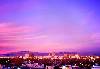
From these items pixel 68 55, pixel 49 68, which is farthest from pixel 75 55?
pixel 49 68

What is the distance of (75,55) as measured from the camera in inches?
7037

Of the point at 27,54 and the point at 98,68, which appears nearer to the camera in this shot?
the point at 98,68

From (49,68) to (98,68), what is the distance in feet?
19.8

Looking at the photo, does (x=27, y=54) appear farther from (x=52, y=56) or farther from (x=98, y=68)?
(x=98, y=68)

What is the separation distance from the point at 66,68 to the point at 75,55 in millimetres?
135460

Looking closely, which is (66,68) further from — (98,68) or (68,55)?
(68,55)

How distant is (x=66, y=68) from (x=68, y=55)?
130974 mm

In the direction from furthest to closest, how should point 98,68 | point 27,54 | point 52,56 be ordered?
point 27,54 < point 52,56 < point 98,68

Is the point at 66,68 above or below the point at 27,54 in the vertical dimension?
below

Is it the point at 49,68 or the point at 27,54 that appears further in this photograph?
the point at 27,54

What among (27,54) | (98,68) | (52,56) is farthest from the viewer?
(27,54)

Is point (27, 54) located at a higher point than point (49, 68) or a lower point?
higher

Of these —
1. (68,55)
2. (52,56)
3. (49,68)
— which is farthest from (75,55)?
(49,68)

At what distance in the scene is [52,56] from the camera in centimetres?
16612
